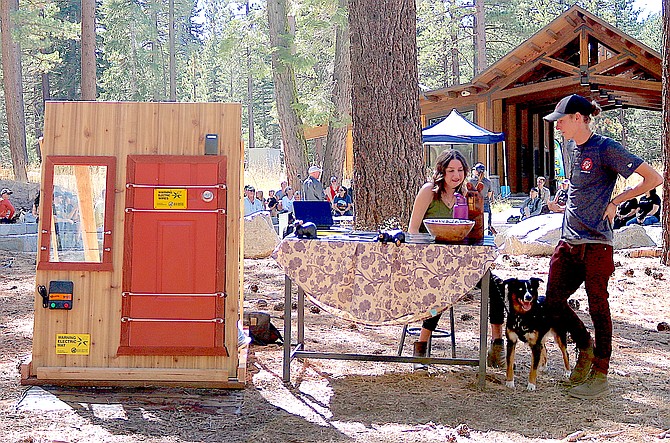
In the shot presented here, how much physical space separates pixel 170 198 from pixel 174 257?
35cm

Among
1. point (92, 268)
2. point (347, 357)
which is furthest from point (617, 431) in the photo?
point (92, 268)

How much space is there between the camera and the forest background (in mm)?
20094

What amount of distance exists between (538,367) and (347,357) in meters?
1.16

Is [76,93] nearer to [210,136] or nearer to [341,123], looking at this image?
[341,123]

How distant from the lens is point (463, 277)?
4473 millimetres

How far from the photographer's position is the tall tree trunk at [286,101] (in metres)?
18.0

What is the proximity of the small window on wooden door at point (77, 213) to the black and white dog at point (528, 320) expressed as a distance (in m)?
2.39

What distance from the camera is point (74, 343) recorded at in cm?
469

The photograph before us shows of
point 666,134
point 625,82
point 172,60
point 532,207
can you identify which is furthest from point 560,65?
point 172,60

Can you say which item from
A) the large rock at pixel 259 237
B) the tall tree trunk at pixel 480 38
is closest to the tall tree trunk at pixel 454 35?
the tall tree trunk at pixel 480 38

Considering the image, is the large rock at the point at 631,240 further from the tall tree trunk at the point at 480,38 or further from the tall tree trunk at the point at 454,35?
the tall tree trunk at the point at 454,35

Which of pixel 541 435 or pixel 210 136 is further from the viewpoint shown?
pixel 210 136

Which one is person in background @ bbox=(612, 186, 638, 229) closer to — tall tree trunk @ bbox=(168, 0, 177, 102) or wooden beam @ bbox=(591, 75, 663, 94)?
wooden beam @ bbox=(591, 75, 663, 94)

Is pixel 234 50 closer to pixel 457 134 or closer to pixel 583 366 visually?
pixel 457 134
